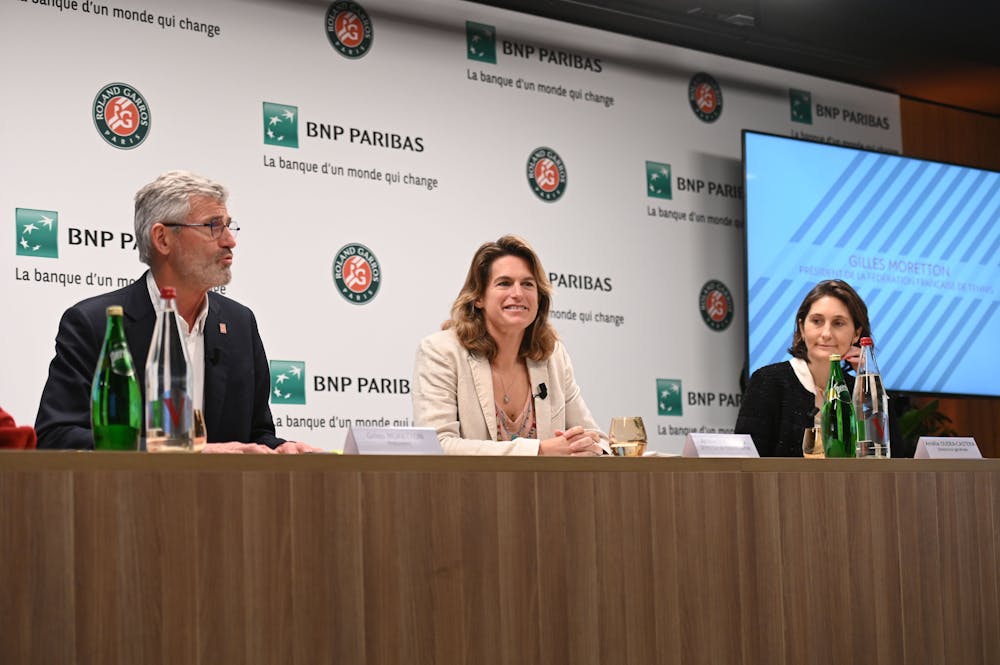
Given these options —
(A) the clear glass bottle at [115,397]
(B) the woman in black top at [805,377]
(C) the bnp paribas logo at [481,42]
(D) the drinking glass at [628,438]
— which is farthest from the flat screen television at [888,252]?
Answer: (A) the clear glass bottle at [115,397]

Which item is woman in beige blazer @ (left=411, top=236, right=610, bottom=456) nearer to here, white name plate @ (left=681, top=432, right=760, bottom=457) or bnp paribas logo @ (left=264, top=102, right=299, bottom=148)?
white name plate @ (left=681, top=432, right=760, bottom=457)

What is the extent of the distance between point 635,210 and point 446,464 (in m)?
3.69

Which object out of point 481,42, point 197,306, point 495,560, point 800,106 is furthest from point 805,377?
point 800,106

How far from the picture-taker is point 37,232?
3.87 m

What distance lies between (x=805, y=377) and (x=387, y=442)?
1923mm

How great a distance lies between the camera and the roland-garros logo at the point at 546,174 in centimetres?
505

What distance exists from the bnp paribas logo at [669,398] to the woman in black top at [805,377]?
1788 millimetres

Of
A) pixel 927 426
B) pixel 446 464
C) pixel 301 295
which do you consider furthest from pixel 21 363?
pixel 927 426

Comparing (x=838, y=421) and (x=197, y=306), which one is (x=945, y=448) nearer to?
(x=838, y=421)

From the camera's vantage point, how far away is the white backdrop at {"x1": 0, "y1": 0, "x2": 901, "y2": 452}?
3.96 metres

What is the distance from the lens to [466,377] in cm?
315

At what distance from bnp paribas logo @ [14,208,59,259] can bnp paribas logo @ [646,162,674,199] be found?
8.61 ft

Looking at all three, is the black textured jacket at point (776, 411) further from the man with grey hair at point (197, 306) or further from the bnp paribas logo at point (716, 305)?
the bnp paribas logo at point (716, 305)

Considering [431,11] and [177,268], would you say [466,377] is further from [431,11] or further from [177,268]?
[431,11]
